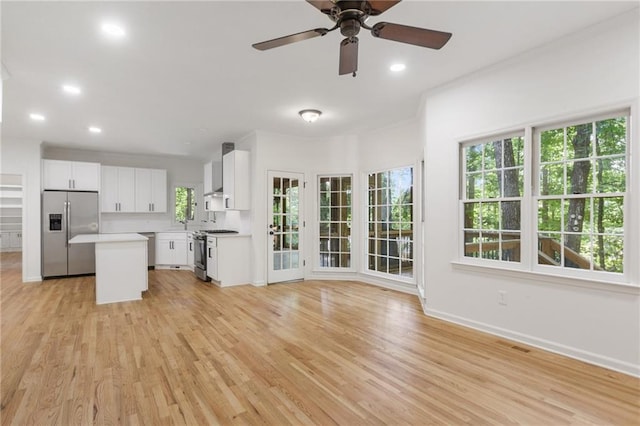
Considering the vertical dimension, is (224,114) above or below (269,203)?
above

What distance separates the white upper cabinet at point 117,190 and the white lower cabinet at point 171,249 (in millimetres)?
1017

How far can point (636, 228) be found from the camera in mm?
2451

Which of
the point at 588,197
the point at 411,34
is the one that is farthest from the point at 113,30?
the point at 588,197

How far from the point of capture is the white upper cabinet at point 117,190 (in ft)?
23.5

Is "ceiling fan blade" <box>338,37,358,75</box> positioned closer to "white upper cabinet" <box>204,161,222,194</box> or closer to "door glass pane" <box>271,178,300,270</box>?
"door glass pane" <box>271,178,300,270</box>

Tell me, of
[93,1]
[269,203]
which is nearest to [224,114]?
[269,203]

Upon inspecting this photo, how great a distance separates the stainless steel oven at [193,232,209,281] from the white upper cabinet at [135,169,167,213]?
194 cm

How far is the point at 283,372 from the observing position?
2.57 metres

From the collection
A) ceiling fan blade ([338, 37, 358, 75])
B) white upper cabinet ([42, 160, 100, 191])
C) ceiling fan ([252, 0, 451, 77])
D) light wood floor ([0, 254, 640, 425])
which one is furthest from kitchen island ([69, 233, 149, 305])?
ceiling fan blade ([338, 37, 358, 75])

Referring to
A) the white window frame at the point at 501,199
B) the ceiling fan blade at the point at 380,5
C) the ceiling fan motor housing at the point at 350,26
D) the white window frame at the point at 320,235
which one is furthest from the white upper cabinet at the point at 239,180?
the ceiling fan blade at the point at 380,5

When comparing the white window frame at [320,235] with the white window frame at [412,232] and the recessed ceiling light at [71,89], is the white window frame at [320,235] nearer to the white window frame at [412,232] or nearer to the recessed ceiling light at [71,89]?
the white window frame at [412,232]

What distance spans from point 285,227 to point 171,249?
312 centimetres

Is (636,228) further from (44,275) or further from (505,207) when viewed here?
(44,275)

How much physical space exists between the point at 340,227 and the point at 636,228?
423 cm
